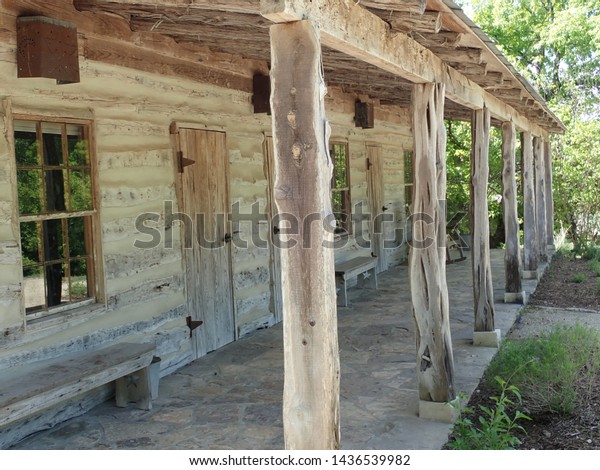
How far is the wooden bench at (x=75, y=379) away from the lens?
13.1 feet

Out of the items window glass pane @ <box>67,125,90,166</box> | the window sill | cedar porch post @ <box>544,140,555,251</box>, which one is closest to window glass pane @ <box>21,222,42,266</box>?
the window sill

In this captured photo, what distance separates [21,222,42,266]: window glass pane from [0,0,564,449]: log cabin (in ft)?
0.05

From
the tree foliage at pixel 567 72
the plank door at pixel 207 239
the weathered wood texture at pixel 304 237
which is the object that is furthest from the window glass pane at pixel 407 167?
the weathered wood texture at pixel 304 237

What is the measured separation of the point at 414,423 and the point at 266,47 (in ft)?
11.0

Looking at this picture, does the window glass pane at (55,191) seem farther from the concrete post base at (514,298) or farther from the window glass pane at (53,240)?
the concrete post base at (514,298)

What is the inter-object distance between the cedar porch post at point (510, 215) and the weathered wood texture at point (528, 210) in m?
1.86

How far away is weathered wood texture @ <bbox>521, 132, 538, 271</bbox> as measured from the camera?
11.0 m

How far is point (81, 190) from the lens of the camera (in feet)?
16.9

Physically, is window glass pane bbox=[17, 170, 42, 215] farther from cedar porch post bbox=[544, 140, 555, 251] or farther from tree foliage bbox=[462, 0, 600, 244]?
tree foliage bbox=[462, 0, 600, 244]

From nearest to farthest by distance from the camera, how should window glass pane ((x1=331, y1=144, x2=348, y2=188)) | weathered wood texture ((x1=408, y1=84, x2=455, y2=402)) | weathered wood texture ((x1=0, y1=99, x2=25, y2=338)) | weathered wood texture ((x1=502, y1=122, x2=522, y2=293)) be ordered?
weathered wood texture ((x1=0, y1=99, x2=25, y2=338)) → weathered wood texture ((x1=408, y1=84, x2=455, y2=402)) → weathered wood texture ((x1=502, y1=122, x2=522, y2=293)) → window glass pane ((x1=331, y1=144, x2=348, y2=188))

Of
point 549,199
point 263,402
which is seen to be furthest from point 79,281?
point 549,199

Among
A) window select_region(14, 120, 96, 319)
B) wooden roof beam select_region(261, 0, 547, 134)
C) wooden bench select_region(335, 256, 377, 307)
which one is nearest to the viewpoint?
wooden roof beam select_region(261, 0, 547, 134)

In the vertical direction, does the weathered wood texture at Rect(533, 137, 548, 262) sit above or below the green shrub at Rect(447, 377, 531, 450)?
above

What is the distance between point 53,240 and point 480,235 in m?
4.10
